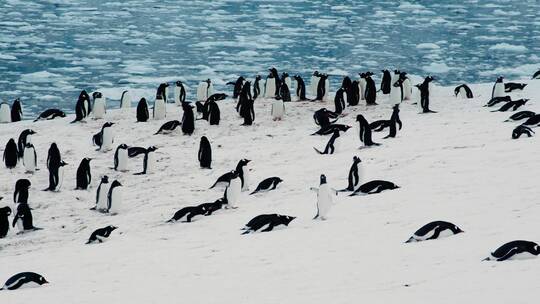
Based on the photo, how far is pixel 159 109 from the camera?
18406 millimetres

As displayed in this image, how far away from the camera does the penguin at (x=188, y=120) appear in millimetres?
16820

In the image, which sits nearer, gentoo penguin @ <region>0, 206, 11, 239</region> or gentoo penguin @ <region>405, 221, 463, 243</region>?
gentoo penguin @ <region>405, 221, 463, 243</region>

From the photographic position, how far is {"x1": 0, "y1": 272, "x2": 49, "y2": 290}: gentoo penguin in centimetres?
849

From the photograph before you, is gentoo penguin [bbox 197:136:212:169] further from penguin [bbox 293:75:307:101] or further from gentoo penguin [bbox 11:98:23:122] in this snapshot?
gentoo penguin [bbox 11:98:23:122]

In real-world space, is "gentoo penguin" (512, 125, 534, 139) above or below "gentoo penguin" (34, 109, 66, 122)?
above

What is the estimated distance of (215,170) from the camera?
47.3 ft

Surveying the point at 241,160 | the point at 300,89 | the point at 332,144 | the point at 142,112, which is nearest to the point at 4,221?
the point at 241,160

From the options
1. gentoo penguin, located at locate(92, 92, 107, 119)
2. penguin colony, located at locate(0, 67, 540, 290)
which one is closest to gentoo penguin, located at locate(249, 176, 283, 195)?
penguin colony, located at locate(0, 67, 540, 290)

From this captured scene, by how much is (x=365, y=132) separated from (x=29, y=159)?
5.51 metres

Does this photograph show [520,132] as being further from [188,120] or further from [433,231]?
[188,120]

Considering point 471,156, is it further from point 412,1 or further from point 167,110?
point 412,1

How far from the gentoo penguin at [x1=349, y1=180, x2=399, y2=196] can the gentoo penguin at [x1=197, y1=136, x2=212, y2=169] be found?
364 cm

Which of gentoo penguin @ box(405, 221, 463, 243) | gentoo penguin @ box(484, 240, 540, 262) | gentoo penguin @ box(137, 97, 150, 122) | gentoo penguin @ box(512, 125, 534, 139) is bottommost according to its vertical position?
gentoo penguin @ box(137, 97, 150, 122)

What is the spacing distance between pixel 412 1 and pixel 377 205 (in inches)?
1424
